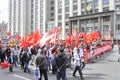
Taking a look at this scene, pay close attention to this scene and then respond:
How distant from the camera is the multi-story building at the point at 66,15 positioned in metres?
74.7

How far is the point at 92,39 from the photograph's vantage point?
3738cm

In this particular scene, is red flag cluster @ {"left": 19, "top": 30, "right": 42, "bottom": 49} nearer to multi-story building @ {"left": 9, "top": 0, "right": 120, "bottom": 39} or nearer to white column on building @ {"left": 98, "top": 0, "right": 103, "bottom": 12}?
multi-story building @ {"left": 9, "top": 0, "right": 120, "bottom": 39}

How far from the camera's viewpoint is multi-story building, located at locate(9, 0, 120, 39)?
245 feet

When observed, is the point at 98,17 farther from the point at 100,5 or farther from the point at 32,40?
the point at 32,40

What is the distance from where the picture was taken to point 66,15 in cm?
9238

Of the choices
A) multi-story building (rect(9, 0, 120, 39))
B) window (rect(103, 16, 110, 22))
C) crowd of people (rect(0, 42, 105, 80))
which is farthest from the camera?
multi-story building (rect(9, 0, 120, 39))

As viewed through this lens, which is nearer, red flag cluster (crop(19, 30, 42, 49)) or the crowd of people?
the crowd of people

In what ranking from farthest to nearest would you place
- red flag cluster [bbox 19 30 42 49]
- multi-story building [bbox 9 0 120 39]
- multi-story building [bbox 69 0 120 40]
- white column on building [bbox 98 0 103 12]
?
white column on building [bbox 98 0 103 12] < multi-story building [bbox 9 0 120 39] < multi-story building [bbox 69 0 120 40] < red flag cluster [bbox 19 30 42 49]

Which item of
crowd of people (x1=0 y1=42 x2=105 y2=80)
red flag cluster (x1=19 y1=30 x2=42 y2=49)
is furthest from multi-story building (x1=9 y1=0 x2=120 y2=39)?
red flag cluster (x1=19 y1=30 x2=42 y2=49)

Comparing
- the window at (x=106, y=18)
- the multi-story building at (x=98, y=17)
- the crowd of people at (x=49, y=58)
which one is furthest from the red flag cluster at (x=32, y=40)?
the window at (x=106, y=18)

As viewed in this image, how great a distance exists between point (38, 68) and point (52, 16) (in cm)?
9573

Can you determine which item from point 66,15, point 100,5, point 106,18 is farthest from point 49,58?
point 66,15

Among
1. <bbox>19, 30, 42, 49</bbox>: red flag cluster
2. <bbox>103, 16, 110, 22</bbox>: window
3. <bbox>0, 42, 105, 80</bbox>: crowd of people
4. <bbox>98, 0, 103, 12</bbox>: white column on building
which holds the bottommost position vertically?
<bbox>0, 42, 105, 80</bbox>: crowd of people

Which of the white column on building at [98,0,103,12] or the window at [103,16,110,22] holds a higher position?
the white column on building at [98,0,103,12]
